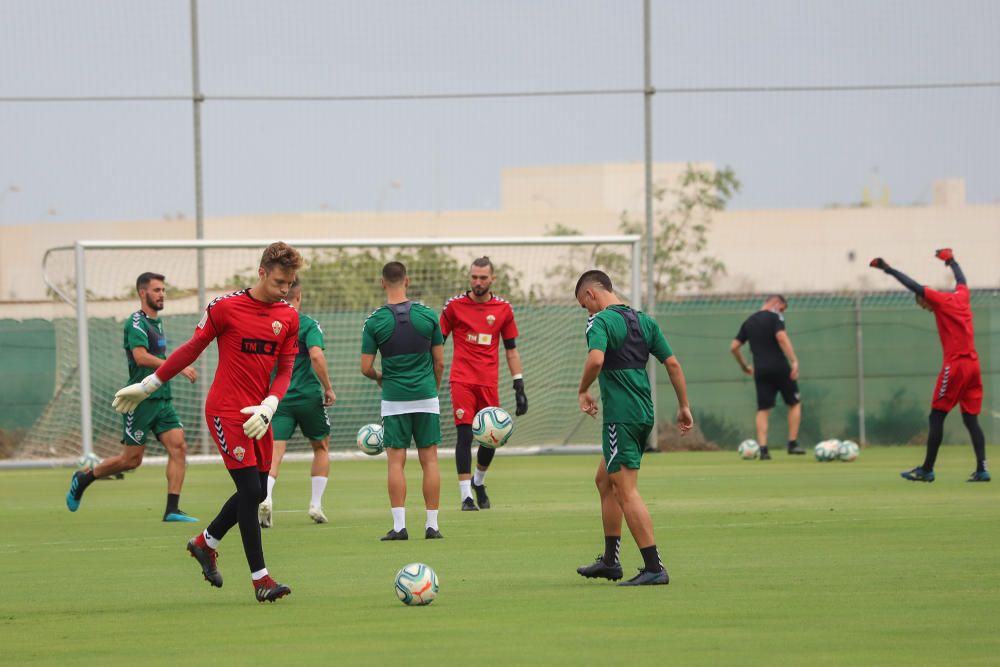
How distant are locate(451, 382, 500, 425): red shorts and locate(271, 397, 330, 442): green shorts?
1.40 meters

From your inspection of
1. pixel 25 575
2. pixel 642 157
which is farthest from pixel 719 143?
pixel 25 575

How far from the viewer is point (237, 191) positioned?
27.8 meters

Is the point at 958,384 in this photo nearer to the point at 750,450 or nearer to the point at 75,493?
the point at 750,450

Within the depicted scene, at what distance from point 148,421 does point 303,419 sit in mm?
1510

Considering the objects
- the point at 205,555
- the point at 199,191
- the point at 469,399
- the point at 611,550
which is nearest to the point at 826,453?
the point at 469,399

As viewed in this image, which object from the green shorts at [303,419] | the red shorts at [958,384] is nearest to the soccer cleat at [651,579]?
the green shorts at [303,419]

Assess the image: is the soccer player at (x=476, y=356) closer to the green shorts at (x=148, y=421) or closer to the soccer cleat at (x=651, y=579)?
the green shorts at (x=148, y=421)

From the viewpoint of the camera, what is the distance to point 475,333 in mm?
15828

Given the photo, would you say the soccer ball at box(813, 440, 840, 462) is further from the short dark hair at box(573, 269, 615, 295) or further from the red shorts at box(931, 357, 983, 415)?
the short dark hair at box(573, 269, 615, 295)

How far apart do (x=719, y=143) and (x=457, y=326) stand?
44.8ft

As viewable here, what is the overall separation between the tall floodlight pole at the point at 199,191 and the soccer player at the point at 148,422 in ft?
32.0

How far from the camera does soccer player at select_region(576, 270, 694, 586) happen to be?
32.6 ft

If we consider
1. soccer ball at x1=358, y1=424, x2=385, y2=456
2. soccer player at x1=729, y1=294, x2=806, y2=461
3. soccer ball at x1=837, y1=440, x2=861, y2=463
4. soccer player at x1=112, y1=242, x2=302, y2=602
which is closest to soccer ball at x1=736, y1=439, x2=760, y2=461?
soccer player at x1=729, y1=294, x2=806, y2=461

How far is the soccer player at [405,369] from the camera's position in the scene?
13273 millimetres
